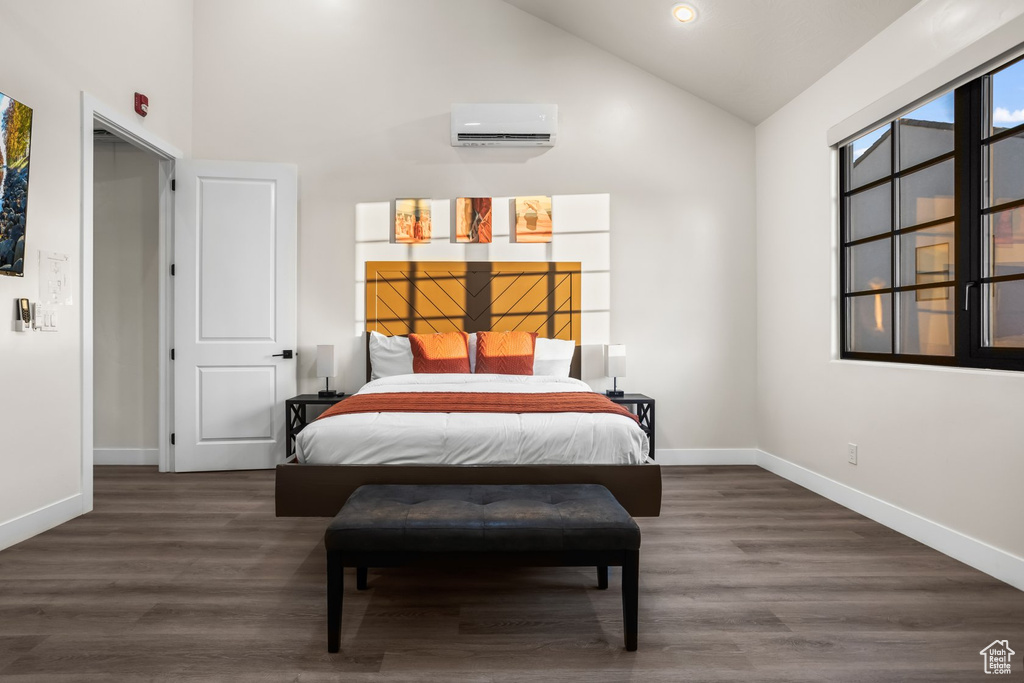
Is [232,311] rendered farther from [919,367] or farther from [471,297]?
[919,367]

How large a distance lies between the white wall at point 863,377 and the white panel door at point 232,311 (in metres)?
3.75

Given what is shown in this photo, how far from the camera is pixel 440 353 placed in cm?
437

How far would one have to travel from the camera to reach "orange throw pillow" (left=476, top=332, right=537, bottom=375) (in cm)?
434

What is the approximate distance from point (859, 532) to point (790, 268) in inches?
77.7

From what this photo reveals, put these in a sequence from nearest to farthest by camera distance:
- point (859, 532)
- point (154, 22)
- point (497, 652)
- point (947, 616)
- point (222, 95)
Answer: point (497, 652), point (947, 616), point (859, 532), point (154, 22), point (222, 95)

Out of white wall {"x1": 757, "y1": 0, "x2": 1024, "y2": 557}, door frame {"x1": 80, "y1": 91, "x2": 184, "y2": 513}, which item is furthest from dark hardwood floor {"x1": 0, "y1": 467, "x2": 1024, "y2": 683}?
door frame {"x1": 80, "y1": 91, "x2": 184, "y2": 513}

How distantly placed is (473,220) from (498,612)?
324 centimetres

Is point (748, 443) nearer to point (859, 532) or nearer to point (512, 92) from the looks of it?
point (859, 532)

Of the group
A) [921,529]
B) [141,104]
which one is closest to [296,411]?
[141,104]

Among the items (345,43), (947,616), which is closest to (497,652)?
(947,616)

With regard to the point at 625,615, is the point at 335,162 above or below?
above

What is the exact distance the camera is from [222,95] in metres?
4.63

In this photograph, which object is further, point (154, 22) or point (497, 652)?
point (154, 22)

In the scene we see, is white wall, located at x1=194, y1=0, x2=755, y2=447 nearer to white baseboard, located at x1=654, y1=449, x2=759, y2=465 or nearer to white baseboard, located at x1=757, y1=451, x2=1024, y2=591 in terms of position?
white baseboard, located at x1=654, y1=449, x2=759, y2=465
